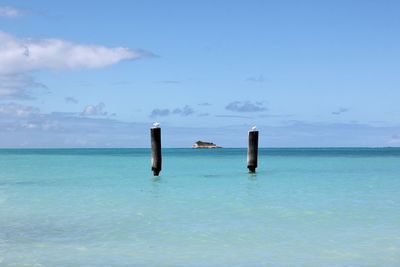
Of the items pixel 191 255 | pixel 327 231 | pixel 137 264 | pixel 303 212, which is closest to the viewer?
pixel 137 264

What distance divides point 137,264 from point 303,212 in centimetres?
1001

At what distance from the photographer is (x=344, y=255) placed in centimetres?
1395

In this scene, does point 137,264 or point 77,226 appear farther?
point 77,226

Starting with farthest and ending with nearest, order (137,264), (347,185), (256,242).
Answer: (347,185)
(256,242)
(137,264)

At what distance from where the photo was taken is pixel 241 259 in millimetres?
13500

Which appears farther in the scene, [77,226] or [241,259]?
[77,226]

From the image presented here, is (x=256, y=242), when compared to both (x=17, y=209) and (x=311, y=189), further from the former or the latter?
(x=311, y=189)

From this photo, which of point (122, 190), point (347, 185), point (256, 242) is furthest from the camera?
point (347, 185)

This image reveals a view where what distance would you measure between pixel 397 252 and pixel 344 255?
51.6 inches

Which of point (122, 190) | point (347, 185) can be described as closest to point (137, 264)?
point (122, 190)

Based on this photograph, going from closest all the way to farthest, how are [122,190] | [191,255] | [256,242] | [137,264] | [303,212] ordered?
1. [137,264]
2. [191,255]
3. [256,242]
4. [303,212]
5. [122,190]

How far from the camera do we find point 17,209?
22.8 meters

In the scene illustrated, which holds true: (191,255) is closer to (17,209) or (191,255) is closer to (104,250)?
(104,250)

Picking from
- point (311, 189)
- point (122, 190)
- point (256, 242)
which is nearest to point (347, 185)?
point (311, 189)
